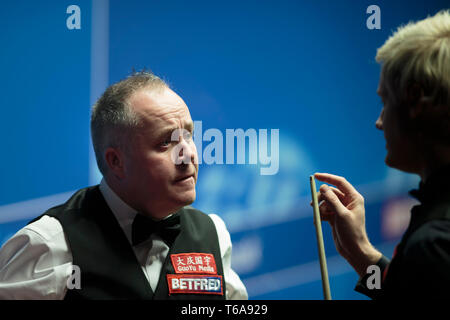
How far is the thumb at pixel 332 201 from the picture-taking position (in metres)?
1.70

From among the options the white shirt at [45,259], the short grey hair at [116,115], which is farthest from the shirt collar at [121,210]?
the short grey hair at [116,115]

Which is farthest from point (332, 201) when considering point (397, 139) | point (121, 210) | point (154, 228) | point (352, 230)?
point (121, 210)

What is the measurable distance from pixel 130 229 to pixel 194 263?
28cm

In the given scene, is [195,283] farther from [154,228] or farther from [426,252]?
[426,252]

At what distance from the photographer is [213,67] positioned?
8.55ft

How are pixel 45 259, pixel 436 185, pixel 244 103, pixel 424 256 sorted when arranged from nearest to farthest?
pixel 424 256, pixel 436 185, pixel 45 259, pixel 244 103

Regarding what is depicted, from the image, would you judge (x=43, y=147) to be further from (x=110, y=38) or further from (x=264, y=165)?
(x=264, y=165)

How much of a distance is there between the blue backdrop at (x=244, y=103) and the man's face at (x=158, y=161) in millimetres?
737

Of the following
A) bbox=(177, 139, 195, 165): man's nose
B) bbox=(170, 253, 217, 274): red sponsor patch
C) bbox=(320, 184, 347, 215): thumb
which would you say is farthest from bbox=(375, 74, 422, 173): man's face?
bbox=(170, 253, 217, 274): red sponsor patch

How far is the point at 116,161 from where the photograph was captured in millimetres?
1845

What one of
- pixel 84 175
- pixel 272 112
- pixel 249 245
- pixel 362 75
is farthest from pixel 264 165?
pixel 84 175

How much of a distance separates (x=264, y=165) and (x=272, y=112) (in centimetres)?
30

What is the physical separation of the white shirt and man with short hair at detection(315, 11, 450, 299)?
0.90 meters

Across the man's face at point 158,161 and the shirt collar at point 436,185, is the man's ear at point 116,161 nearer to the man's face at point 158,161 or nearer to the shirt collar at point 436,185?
the man's face at point 158,161
